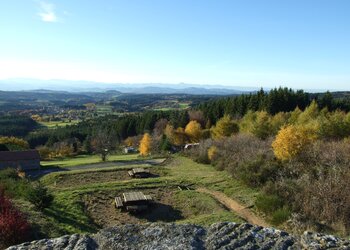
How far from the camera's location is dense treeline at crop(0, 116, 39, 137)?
112812mm

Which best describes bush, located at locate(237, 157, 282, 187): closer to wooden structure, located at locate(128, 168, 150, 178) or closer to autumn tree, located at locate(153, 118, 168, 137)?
wooden structure, located at locate(128, 168, 150, 178)

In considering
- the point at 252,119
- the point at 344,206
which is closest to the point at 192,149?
the point at 252,119

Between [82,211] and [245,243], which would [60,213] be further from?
[245,243]

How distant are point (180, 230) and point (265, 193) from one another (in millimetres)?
16408

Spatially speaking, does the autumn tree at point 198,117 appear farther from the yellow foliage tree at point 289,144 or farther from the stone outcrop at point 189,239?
the stone outcrop at point 189,239

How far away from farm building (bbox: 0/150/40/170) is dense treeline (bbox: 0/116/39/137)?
7356cm

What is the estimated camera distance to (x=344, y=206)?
16.0m

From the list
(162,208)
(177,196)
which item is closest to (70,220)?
(162,208)

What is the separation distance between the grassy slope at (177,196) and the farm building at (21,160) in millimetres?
13656

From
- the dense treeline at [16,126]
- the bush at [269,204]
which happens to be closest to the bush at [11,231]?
the bush at [269,204]

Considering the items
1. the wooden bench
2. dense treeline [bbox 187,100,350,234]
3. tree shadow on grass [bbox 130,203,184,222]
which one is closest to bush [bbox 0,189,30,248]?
tree shadow on grass [bbox 130,203,184,222]

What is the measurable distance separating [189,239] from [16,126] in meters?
127

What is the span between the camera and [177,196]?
23484mm

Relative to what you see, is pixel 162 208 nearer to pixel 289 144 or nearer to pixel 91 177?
pixel 91 177
